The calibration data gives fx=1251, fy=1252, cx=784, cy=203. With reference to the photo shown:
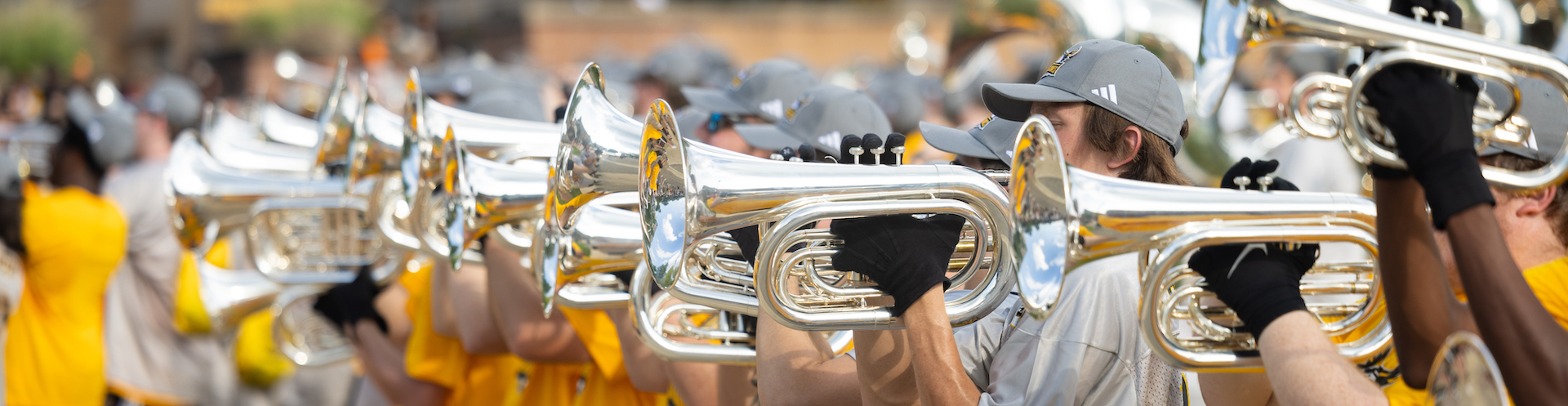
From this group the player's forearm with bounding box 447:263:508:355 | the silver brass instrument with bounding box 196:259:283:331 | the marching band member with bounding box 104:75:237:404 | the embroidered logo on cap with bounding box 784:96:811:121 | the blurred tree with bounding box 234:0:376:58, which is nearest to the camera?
the embroidered logo on cap with bounding box 784:96:811:121

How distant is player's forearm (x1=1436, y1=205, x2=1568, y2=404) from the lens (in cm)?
171

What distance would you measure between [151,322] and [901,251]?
5823mm

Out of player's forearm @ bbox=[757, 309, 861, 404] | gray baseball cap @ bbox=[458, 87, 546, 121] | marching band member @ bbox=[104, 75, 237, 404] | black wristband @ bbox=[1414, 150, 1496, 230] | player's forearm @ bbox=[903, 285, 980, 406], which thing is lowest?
marching band member @ bbox=[104, 75, 237, 404]

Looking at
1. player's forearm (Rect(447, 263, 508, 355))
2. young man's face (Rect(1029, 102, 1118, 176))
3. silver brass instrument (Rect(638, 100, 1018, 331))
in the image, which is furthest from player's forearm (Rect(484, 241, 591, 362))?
young man's face (Rect(1029, 102, 1118, 176))

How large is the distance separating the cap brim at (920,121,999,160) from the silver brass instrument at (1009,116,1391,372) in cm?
70

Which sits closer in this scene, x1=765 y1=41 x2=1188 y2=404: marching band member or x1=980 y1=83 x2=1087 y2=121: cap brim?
x1=765 y1=41 x2=1188 y2=404: marching band member

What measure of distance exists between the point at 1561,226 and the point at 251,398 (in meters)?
7.01

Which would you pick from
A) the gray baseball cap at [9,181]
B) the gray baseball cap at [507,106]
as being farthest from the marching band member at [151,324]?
the gray baseball cap at [507,106]

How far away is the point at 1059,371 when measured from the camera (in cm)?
235

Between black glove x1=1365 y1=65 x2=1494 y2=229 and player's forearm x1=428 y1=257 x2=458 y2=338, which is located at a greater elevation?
black glove x1=1365 y1=65 x2=1494 y2=229

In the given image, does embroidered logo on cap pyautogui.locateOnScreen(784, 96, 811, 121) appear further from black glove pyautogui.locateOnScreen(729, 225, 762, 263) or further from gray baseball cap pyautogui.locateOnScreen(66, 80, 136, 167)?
gray baseball cap pyautogui.locateOnScreen(66, 80, 136, 167)

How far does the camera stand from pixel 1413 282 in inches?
72.6

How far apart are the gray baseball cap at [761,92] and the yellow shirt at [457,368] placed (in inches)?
51.9

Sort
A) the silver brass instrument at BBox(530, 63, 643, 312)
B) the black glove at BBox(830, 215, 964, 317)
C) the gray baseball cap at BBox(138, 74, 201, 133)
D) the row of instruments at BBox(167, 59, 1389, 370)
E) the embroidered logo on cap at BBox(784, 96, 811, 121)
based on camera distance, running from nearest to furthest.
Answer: the row of instruments at BBox(167, 59, 1389, 370) → the black glove at BBox(830, 215, 964, 317) → the silver brass instrument at BBox(530, 63, 643, 312) → the embroidered logo on cap at BBox(784, 96, 811, 121) → the gray baseball cap at BBox(138, 74, 201, 133)
